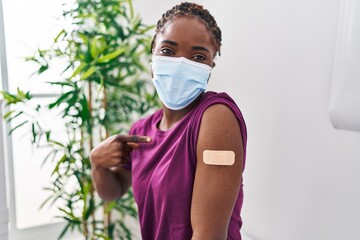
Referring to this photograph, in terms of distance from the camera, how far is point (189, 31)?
2.55 ft

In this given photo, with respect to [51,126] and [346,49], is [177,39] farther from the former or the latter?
[51,126]

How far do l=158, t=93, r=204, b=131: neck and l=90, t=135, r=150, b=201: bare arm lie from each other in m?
0.07

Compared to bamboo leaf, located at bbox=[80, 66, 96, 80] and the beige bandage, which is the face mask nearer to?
the beige bandage

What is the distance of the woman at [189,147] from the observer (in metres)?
→ 0.71

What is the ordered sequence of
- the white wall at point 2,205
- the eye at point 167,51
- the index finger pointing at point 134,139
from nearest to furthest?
the eye at point 167,51 < the index finger pointing at point 134,139 < the white wall at point 2,205

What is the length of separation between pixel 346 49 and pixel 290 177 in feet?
1.51

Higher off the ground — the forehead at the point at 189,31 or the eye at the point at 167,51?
the forehead at the point at 189,31

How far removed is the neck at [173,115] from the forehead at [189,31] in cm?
15

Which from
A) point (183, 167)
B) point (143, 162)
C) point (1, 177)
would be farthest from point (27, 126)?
point (183, 167)

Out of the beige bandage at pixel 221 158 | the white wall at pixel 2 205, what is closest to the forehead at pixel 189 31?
the beige bandage at pixel 221 158

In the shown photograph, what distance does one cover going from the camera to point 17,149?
6.16 feet

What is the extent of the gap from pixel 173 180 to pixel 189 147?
92mm

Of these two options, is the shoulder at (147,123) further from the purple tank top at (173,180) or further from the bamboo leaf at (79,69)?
the bamboo leaf at (79,69)

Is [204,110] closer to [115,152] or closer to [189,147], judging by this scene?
[189,147]
